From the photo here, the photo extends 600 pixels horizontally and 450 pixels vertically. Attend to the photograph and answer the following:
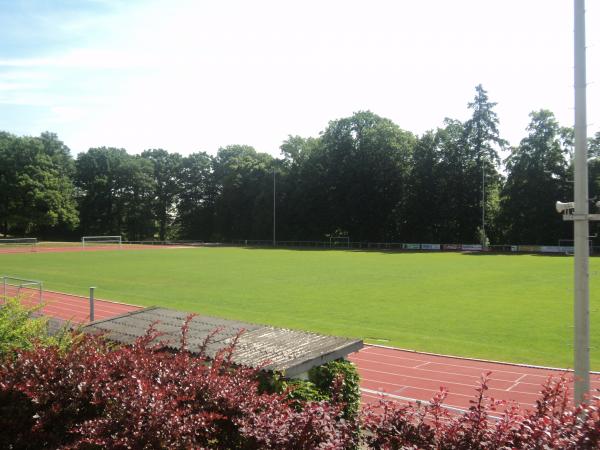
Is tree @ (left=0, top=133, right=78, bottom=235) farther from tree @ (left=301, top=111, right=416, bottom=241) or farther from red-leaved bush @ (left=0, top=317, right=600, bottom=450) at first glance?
red-leaved bush @ (left=0, top=317, right=600, bottom=450)

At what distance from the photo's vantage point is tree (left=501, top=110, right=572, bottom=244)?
52.1 meters

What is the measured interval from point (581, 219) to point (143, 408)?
467 cm

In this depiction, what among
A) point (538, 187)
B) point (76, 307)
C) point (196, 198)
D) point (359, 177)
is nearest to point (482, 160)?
point (538, 187)

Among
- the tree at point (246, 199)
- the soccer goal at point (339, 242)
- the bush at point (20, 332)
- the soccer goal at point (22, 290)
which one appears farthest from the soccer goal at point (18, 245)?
the bush at point (20, 332)

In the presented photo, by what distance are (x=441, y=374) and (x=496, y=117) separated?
56.4m

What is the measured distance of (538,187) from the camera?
53094 mm

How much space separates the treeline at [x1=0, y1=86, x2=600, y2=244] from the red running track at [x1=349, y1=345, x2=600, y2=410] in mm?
41865

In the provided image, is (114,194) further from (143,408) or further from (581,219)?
(143,408)

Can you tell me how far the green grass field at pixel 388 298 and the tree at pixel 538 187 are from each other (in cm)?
2408

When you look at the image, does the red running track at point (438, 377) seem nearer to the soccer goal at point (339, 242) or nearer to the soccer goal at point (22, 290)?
the soccer goal at point (22, 290)

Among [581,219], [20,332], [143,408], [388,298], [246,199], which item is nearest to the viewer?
[143,408]

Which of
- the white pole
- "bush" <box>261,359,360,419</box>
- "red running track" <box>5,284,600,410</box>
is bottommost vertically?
"red running track" <box>5,284,600,410</box>

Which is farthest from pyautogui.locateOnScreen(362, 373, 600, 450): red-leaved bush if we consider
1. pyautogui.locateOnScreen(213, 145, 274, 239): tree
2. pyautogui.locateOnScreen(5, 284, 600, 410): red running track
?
pyautogui.locateOnScreen(213, 145, 274, 239): tree

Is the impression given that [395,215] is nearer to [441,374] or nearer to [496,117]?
[496,117]
